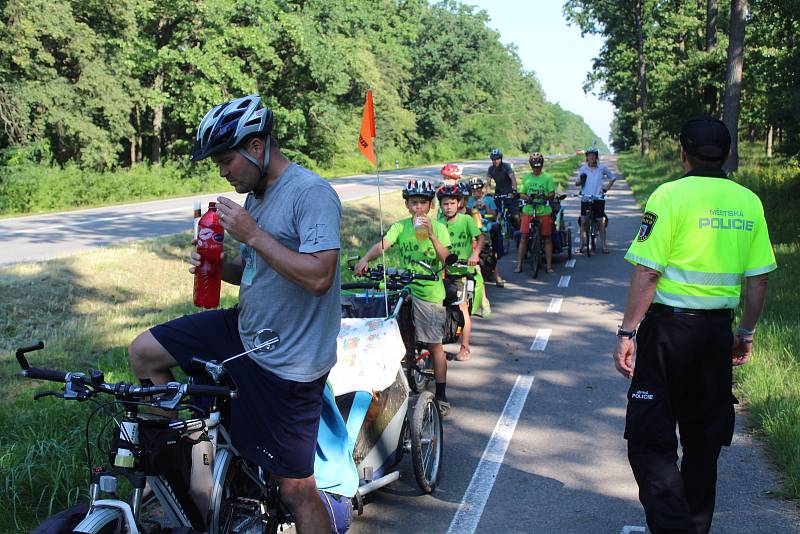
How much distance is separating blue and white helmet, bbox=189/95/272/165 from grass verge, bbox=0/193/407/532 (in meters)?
2.46

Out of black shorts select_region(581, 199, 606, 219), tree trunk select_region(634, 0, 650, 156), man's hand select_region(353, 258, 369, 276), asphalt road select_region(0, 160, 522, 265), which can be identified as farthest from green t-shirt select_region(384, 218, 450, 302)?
tree trunk select_region(634, 0, 650, 156)

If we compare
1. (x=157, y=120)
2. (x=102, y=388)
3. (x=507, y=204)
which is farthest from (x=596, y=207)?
(x=157, y=120)

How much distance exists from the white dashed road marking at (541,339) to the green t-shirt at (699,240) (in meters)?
5.18

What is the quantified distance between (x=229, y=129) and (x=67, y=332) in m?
6.22

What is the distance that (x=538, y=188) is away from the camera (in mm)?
14531

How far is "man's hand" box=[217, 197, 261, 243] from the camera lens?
9.95 feet

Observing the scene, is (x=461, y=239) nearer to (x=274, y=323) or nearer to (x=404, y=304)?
(x=404, y=304)

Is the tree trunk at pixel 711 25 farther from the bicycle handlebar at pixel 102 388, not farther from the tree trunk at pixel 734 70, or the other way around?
the bicycle handlebar at pixel 102 388

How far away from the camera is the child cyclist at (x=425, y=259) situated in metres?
6.81

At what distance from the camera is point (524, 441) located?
20.2 feet

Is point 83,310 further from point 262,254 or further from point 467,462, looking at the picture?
point 262,254

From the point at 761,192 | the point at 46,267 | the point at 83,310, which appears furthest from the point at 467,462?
the point at 761,192

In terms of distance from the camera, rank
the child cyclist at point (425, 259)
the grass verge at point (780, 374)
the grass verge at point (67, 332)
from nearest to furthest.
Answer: the grass verge at point (67, 332) < the grass verge at point (780, 374) < the child cyclist at point (425, 259)

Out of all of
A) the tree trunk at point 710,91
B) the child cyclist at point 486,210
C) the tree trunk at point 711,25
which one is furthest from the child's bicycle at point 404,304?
the tree trunk at point 710,91
